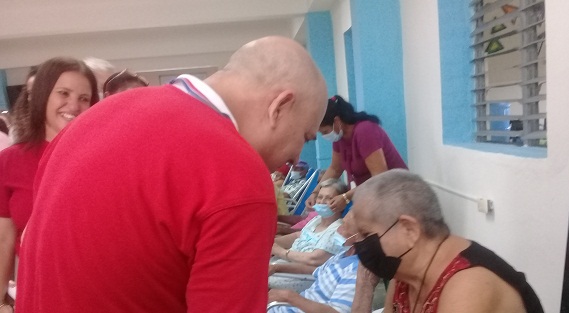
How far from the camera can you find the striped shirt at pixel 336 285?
2201mm

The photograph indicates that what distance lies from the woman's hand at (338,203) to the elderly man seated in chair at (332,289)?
0.65ft

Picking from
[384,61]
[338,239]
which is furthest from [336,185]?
[384,61]

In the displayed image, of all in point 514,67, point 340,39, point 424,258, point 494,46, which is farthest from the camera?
point 340,39

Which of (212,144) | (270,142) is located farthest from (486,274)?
(212,144)

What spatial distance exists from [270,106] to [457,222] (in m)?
2.12

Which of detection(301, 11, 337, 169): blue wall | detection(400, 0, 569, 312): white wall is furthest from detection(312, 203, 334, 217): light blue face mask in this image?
detection(301, 11, 337, 169): blue wall

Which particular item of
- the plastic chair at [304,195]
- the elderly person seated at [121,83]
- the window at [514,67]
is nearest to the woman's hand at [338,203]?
the window at [514,67]

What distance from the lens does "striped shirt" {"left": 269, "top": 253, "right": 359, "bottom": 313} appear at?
2201 mm

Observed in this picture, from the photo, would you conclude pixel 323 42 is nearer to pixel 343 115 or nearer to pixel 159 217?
pixel 343 115

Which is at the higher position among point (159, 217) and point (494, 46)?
point (494, 46)

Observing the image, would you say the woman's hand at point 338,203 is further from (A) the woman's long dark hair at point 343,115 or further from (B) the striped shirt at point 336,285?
(A) the woman's long dark hair at point 343,115

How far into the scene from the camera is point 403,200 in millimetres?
1498

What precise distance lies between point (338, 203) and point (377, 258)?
1.31 metres

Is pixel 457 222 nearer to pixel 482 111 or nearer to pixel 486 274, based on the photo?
pixel 482 111
